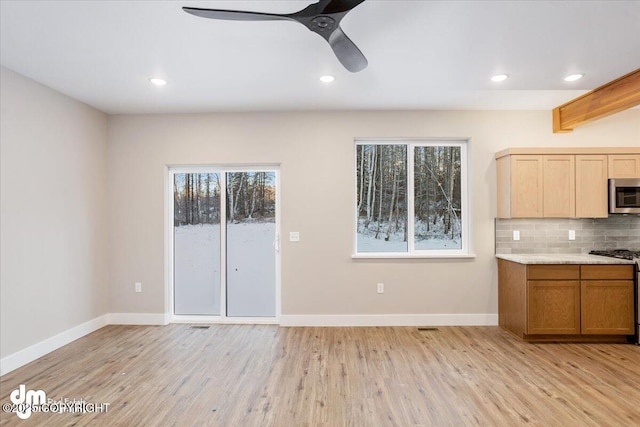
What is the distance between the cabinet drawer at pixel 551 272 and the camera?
360 cm

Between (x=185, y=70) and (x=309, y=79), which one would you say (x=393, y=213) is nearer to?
(x=309, y=79)

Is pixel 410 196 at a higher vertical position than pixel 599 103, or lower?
lower

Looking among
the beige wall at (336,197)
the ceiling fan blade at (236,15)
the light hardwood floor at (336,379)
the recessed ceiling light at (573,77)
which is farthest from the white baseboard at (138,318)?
the recessed ceiling light at (573,77)

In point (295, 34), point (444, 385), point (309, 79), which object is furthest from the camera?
point (309, 79)

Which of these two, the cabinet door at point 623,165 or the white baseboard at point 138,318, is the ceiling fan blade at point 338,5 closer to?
the cabinet door at point 623,165

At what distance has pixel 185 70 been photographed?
3.07 m

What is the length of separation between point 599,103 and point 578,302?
82.8 inches

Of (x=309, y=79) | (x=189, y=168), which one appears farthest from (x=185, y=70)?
(x=189, y=168)

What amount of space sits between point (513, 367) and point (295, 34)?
333cm

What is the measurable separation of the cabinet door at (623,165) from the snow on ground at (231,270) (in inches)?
158

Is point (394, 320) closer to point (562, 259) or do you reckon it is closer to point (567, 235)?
point (562, 259)

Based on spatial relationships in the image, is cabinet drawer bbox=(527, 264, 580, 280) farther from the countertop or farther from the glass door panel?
the glass door panel

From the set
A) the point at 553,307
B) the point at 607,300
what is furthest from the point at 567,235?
the point at 553,307

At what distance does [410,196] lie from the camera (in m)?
4.39
